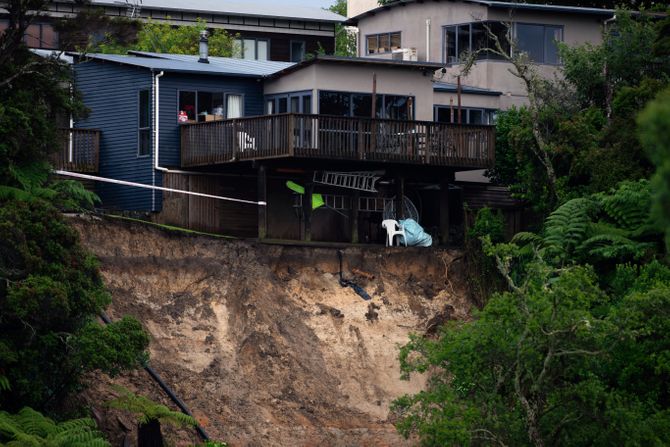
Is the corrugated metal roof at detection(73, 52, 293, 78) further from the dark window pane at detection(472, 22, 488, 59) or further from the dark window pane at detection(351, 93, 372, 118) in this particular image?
the dark window pane at detection(472, 22, 488, 59)

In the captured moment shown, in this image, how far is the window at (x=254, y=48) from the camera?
2589 inches

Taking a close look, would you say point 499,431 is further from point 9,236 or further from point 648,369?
point 9,236

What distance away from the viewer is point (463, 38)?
53844 millimetres

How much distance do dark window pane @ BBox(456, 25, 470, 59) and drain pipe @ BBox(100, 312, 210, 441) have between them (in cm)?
2014

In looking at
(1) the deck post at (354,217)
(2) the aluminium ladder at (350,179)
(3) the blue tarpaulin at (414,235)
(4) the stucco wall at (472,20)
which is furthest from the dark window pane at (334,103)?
(4) the stucco wall at (472,20)

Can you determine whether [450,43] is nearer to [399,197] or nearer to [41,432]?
[399,197]

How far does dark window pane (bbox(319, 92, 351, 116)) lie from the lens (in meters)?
45.5

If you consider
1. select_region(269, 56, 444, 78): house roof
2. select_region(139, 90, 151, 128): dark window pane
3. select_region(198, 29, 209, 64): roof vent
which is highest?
select_region(198, 29, 209, 64): roof vent

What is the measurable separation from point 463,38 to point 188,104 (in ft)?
39.5

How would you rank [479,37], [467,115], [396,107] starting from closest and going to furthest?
[396,107] < [467,115] < [479,37]

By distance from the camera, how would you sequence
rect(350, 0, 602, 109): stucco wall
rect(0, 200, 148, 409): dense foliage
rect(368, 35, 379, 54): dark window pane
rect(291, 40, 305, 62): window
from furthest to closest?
rect(291, 40, 305, 62): window
rect(368, 35, 379, 54): dark window pane
rect(350, 0, 602, 109): stucco wall
rect(0, 200, 148, 409): dense foliage

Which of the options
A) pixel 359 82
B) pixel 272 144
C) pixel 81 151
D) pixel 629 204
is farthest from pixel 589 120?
pixel 81 151

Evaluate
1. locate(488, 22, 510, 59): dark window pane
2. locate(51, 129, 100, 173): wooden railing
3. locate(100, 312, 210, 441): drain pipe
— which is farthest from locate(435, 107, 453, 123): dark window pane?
locate(100, 312, 210, 441): drain pipe

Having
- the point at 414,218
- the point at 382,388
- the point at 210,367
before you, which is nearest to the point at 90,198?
the point at 210,367
